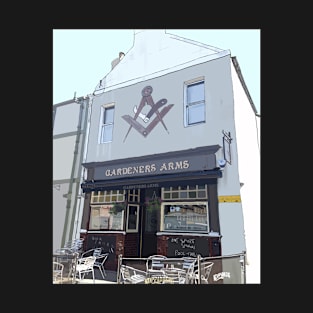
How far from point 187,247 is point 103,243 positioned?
279cm

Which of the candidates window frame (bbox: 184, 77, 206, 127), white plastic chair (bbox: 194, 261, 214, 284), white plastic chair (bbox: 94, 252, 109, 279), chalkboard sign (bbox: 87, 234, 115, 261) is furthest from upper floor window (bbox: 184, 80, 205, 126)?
white plastic chair (bbox: 94, 252, 109, 279)

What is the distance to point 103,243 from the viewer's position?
25.6 feet

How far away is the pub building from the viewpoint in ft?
20.8

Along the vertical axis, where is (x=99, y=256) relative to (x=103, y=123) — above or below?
below

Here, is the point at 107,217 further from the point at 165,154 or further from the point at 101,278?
the point at 165,154

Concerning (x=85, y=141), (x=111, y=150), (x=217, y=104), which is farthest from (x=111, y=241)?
(x=217, y=104)

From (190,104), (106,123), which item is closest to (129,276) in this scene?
(190,104)

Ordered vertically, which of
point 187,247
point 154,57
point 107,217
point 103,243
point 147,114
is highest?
point 154,57

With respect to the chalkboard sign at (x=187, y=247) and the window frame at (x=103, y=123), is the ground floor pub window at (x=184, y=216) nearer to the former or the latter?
the chalkboard sign at (x=187, y=247)

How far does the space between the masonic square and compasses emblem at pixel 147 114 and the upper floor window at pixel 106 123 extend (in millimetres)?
732

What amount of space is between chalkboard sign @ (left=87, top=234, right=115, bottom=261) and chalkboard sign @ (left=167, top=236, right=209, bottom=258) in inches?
74.7

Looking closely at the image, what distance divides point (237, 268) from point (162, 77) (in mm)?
5881

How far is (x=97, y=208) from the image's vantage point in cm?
837

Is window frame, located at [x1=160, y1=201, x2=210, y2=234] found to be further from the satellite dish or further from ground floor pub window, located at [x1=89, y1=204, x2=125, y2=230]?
ground floor pub window, located at [x1=89, y1=204, x2=125, y2=230]
